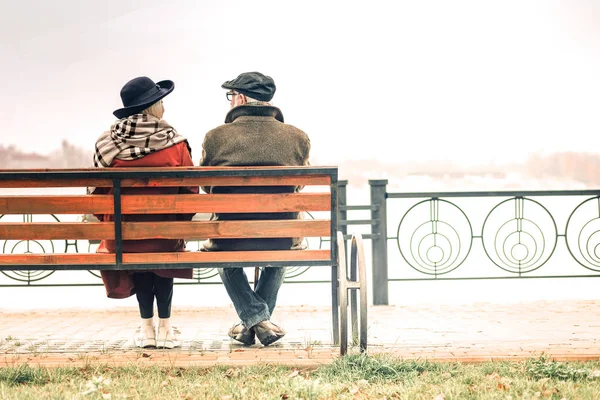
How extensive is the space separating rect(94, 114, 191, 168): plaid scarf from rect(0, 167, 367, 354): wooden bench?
1.02 feet

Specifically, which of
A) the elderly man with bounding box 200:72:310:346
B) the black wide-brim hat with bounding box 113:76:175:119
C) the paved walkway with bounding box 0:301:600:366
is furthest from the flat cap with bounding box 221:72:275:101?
the paved walkway with bounding box 0:301:600:366

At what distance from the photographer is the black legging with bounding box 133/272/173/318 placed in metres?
5.60

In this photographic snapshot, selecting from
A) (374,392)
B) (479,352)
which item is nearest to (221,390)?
(374,392)

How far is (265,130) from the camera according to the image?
5.56 m

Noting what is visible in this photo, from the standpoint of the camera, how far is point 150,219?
5422 mm

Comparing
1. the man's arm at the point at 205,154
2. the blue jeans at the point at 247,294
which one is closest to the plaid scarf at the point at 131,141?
the man's arm at the point at 205,154

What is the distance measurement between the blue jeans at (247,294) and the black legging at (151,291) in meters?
0.41

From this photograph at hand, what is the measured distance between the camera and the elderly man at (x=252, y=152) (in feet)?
17.9

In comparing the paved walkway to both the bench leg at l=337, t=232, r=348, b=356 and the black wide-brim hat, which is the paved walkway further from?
the black wide-brim hat

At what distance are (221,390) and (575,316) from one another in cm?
425

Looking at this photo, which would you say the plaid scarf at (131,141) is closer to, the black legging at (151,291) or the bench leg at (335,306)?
the black legging at (151,291)

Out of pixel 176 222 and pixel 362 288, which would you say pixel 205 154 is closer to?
pixel 176 222

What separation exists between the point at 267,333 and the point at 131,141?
63.1 inches

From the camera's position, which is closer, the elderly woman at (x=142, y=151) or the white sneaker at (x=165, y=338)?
the elderly woman at (x=142, y=151)
